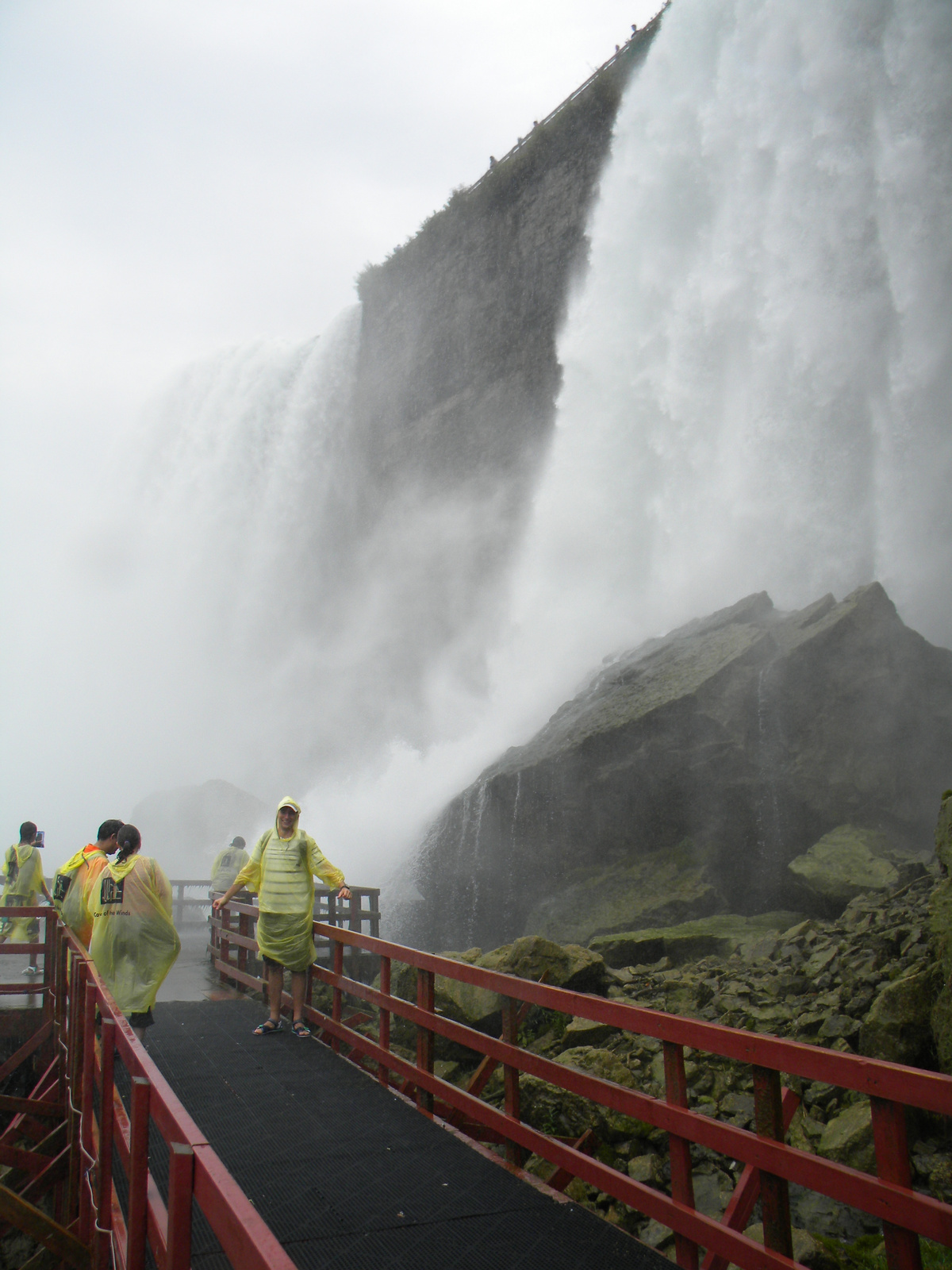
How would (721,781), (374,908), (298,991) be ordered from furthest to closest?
(721,781) → (374,908) → (298,991)

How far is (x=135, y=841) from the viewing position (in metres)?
5.66

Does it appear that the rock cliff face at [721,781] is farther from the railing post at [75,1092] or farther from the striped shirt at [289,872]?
the railing post at [75,1092]

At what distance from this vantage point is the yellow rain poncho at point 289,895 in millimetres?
6422

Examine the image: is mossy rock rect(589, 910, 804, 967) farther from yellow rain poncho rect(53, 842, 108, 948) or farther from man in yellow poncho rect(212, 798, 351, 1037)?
yellow rain poncho rect(53, 842, 108, 948)

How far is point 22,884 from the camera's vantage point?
9508 mm

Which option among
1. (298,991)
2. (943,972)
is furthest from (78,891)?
(943,972)

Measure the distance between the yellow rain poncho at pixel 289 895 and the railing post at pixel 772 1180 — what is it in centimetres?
395

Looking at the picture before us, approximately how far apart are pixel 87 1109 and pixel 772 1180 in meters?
2.84

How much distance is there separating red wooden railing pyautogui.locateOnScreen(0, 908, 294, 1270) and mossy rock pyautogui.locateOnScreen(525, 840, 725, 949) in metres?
7.18

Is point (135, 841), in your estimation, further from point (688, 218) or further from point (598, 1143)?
point (688, 218)

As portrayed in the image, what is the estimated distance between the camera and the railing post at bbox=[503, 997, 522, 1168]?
163 inches

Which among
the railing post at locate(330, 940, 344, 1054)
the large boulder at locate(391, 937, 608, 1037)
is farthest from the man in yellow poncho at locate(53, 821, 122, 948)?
the large boulder at locate(391, 937, 608, 1037)

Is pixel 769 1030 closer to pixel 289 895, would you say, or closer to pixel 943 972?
pixel 943 972

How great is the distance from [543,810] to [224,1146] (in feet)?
34.5
